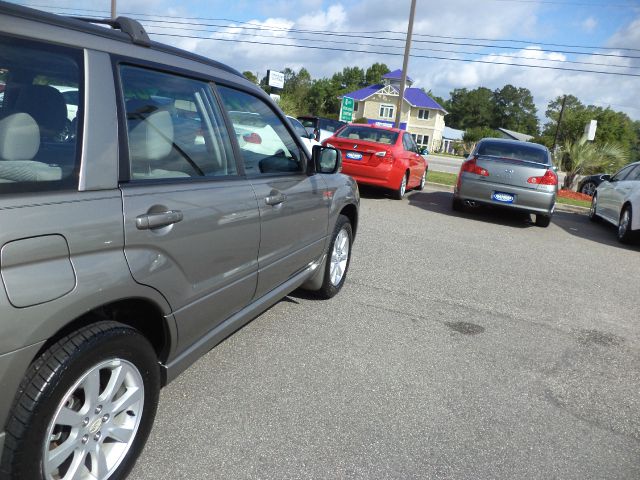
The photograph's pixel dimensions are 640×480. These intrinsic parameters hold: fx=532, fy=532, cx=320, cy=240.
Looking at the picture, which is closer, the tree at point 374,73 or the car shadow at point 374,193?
the car shadow at point 374,193

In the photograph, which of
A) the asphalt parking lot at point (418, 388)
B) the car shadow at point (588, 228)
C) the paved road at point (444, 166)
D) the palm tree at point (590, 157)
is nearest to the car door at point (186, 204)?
the asphalt parking lot at point (418, 388)

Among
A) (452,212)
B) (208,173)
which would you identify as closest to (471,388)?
(208,173)

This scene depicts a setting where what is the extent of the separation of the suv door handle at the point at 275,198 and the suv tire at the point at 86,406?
1245mm

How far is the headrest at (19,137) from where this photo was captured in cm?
180

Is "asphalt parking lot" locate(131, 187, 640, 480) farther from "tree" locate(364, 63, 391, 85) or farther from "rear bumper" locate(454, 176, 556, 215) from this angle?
"tree" locate(364, 63, 391, 85)

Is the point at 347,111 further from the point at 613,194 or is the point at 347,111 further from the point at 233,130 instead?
the point at 233,130

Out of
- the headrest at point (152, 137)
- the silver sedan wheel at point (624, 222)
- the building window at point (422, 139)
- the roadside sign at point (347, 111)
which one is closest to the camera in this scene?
the headrest at point (152, 137)

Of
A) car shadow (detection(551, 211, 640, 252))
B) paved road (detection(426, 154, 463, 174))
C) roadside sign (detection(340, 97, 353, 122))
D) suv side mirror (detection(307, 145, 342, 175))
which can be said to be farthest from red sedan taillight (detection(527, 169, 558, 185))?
roadside sign (detection(340, 97, 353, 122))

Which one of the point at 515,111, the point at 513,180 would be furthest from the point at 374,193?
the point at 515,111

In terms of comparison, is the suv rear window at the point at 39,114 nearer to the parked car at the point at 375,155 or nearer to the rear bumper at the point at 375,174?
the parked car at the point at 375,155

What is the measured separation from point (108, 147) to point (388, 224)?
275 inches

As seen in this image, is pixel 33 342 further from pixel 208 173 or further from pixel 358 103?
pixel 358 103

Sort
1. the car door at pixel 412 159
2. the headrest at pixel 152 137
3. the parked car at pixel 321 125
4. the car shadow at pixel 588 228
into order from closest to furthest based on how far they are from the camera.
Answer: the headrest at pixel 152 137, the car shadow at pixel 588 228, the car door at pixel 412 159, the parked car at pixel 321 125

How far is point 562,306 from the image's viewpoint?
17.6 ft
